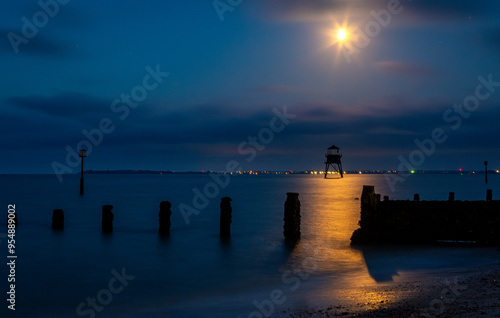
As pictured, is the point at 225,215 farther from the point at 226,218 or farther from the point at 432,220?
the point at 432,220

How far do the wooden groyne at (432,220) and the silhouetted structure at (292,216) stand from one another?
10.8ft

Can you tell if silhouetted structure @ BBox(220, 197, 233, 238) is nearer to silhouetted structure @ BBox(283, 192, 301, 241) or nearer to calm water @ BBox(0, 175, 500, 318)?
calm water @ BBox(0, 175, 500, 318)

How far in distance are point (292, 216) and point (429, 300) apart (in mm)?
11520

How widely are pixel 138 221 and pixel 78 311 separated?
21845mm

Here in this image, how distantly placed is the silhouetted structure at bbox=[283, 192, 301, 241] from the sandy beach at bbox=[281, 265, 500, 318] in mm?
8250

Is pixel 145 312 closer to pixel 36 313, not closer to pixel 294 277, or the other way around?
pixel 36 313

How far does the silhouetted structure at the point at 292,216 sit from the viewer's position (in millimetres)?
19312

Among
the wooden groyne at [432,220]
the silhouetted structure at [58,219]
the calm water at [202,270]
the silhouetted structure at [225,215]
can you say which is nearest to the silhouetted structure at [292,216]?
the calm water at [202,270]

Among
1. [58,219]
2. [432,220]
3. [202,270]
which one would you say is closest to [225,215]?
[202,270]

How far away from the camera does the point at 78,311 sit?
1108cm

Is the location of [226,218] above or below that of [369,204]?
below

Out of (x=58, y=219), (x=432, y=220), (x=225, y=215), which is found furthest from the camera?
(x=58, y=219)

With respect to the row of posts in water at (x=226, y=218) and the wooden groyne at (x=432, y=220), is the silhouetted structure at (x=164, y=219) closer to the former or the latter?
Answer: the row of posts in water at (x=226, y=218)

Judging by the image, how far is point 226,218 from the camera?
22.5 metres
